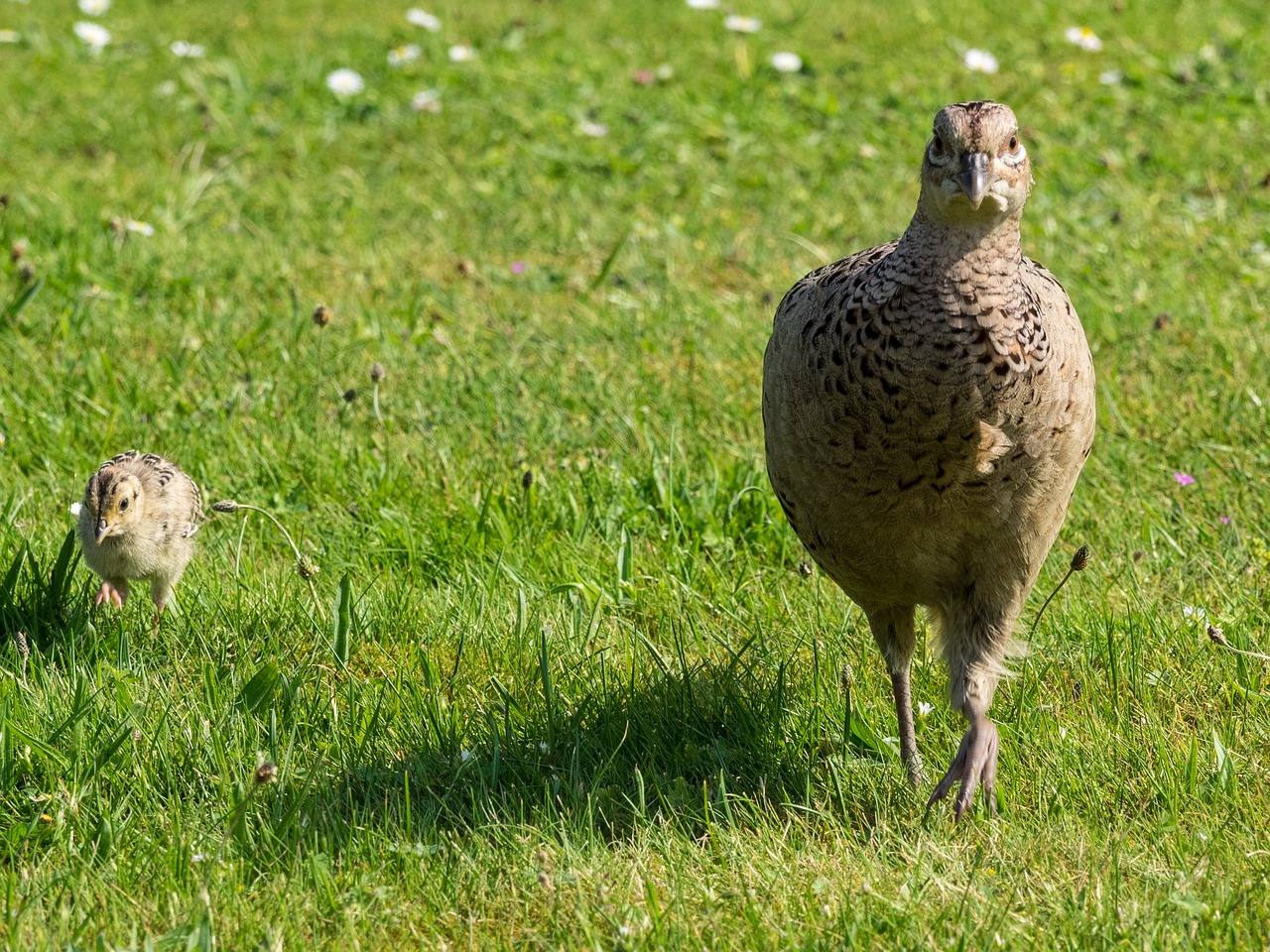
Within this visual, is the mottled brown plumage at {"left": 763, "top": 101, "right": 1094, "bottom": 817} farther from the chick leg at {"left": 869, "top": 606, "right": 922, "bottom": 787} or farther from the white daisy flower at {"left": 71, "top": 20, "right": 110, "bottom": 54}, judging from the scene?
the white daisy flower at {"left": 71, "top": 20, "right": 110, "bottom": 54}

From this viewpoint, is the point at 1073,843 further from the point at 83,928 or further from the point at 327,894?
the point at 83,928

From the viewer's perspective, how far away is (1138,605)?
14.0 ft

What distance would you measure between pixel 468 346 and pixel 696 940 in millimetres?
3390

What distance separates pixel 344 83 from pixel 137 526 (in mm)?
5500

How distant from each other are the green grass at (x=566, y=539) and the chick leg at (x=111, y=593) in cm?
5

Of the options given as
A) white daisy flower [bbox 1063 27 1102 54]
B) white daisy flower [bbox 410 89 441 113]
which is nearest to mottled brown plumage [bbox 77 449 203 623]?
white daisy flower [bbox 410 89 441 113]

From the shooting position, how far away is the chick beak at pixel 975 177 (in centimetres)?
296

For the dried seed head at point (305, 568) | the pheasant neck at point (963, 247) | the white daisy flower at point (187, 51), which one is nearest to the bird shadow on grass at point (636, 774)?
the dried seed head at point (305, 568)

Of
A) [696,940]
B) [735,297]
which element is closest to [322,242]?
[735,297]

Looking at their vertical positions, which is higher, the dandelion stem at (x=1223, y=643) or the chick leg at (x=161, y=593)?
the dandelion stem at (x=1223, y=643)

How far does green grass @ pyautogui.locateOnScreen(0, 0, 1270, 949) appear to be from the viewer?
3.23 metres

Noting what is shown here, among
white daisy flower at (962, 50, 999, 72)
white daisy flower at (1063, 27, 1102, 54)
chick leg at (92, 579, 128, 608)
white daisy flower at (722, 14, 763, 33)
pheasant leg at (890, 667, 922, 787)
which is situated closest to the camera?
pheasant leg at (890, 667, 922, 787)

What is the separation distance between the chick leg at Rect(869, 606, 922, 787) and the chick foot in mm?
328

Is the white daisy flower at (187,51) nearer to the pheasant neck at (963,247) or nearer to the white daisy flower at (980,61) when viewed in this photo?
the white daisy flower at (980,61)
